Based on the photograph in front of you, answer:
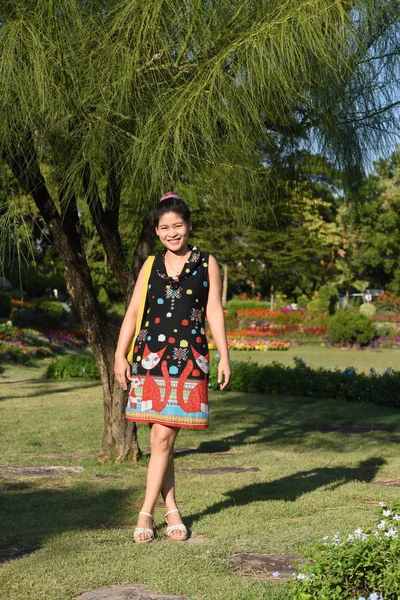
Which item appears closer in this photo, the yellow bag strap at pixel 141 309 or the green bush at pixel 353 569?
the green bush at pixel 353 569

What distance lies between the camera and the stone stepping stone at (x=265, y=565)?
309 cm

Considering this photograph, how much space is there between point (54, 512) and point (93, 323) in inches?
65.7

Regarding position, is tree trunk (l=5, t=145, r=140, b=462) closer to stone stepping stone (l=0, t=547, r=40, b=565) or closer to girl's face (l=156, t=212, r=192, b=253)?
girl's face (l=156, t=212, r=192, b=253)

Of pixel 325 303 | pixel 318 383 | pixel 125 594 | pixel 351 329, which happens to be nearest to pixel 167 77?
pixel 125 594

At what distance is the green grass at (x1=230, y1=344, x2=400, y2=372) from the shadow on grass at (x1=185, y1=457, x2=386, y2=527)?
925 cm

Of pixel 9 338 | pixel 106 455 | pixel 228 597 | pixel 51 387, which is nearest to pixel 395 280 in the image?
pixel 9 338

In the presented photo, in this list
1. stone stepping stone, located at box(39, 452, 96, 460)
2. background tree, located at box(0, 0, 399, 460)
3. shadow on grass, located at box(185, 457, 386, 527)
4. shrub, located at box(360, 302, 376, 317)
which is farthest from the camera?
shrub, located at box(360, 302, 376, 317)

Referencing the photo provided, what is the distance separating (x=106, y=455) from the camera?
5.70 metres

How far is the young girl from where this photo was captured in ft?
12.2

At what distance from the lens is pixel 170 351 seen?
3.77 meters

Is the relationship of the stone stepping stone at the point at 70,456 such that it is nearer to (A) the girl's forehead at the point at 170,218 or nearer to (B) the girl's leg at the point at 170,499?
(B) the girl's leg at the point at 170,499

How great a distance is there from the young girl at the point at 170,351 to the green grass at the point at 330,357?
436 inches

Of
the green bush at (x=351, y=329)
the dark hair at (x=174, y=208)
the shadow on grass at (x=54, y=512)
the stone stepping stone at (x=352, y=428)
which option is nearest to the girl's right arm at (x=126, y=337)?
the dark hair at (x=174, y=208)

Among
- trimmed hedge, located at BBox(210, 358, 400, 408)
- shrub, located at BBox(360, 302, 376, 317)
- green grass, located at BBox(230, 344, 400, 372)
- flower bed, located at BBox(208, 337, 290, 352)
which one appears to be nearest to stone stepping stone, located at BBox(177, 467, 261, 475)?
trimmed hedge, located at BBox(210, 358, 400, 408)
